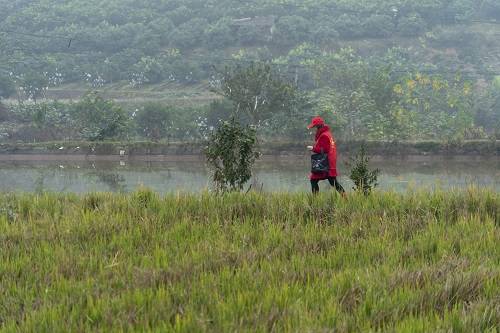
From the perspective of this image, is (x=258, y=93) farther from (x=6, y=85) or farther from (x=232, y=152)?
(x=6, y=85)

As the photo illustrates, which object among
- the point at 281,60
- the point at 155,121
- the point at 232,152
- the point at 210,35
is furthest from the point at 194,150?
the point at 210,35

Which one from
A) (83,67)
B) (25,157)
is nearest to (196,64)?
(83,67)

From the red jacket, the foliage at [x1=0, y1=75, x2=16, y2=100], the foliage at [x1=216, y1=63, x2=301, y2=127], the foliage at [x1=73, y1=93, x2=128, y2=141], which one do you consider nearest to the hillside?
the foliage at [x1=0, y1=75, x2=16, y2=100]

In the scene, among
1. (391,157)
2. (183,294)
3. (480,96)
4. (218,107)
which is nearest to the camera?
(183,294)

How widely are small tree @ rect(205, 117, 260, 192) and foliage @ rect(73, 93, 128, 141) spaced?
126 feet

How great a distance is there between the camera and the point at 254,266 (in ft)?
14.2

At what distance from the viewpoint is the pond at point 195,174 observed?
22094mm

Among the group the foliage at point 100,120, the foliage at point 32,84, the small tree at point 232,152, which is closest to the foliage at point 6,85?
the foliage at point 32,84

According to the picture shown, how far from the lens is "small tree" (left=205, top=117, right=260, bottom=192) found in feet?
31.9

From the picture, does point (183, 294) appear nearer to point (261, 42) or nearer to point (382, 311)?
point (382, 311)

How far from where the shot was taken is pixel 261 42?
125 m

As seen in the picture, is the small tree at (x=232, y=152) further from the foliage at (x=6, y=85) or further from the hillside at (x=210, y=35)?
the hillside at (x=210, y=35)

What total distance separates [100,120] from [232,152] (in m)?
43.5

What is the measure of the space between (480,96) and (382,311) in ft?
292
